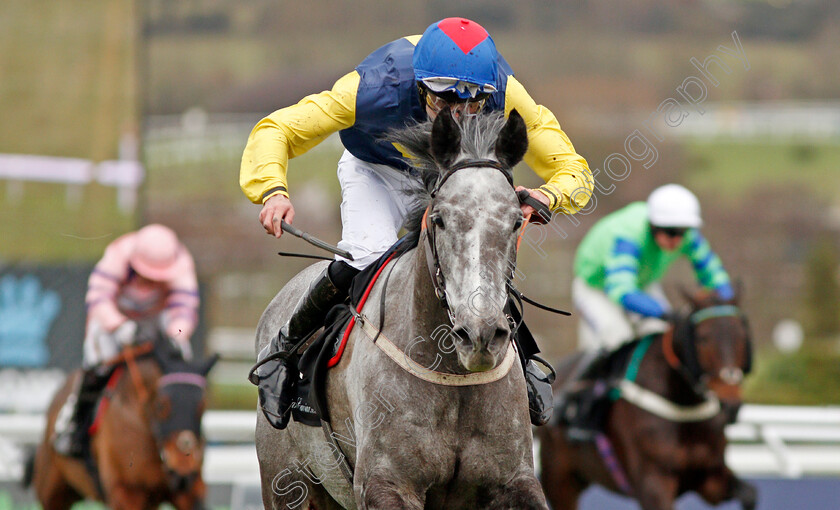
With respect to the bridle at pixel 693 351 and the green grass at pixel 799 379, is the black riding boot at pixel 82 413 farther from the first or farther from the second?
the green grass at pixel 799 379

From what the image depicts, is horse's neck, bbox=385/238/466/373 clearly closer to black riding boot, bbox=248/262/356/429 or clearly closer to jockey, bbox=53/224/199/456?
black riding boot, bbox=248/262/356/429

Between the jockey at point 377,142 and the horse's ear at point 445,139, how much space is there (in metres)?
0.24

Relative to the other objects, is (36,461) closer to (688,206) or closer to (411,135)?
(688,206)

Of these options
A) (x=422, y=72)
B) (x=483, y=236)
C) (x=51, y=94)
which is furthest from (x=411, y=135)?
(x=51, y=94)

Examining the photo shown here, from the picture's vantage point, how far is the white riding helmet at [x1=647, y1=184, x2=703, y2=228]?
686 centimetres

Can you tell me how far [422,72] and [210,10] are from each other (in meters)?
12.0

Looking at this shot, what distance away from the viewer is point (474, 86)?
3182 millimetres

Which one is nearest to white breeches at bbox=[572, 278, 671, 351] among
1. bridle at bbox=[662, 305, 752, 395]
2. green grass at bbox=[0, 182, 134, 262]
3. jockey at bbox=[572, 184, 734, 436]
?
jockey at bbox=[572, 184, 734, 436]

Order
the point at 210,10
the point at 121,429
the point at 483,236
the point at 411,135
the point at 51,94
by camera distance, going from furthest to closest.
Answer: the point at 210,10, the point at 51,94, the point at 121,429, the point at 411,135, the point at 483,236

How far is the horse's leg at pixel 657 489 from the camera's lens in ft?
20.7

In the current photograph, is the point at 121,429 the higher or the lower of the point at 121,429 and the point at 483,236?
the lower

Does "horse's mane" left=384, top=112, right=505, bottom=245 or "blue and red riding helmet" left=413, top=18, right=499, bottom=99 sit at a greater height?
"blue and red riding helmet" left=413, top=18, right=499, bottom=99

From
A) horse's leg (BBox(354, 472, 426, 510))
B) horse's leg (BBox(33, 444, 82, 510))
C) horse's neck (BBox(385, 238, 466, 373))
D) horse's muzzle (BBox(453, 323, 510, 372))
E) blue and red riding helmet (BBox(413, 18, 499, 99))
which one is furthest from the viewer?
horse's leg (BBox(33, 444, 82, 510))

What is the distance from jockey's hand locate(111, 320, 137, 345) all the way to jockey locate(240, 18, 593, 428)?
119 inches
